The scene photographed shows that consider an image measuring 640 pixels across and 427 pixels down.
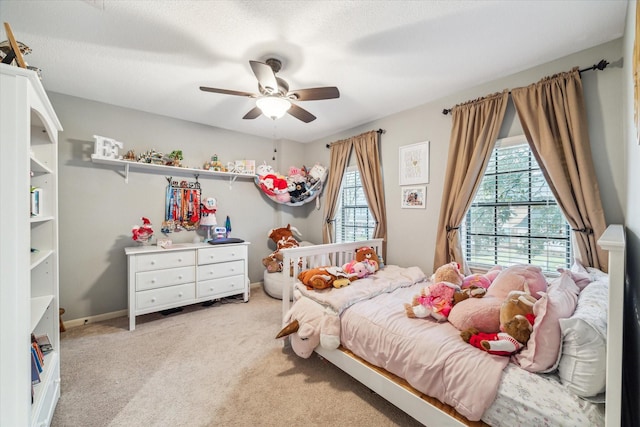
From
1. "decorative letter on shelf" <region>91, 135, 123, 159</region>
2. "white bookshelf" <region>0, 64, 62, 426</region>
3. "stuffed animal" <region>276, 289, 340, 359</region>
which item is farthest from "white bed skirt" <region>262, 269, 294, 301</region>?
"white bookshelf" <region>0, 64, 62, 426</region>

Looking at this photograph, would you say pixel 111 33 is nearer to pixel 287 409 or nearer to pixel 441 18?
pixel 441 18

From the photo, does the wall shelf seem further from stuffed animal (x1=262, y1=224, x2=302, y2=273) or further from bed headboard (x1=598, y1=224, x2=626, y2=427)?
bed headboard (x1=598, y1=224, x2=626, y2=427)

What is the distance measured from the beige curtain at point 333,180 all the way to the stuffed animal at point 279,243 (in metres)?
0.53

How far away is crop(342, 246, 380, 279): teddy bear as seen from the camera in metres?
2.48

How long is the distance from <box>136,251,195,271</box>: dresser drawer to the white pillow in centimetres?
327

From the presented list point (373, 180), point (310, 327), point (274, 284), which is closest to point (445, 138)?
point (373, 180)

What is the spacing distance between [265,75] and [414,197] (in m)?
2.06

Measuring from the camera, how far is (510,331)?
49.9 inches

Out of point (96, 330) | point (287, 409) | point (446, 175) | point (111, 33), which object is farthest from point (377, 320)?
point (96, 330)

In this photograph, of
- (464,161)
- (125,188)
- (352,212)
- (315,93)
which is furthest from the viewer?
(352,212)

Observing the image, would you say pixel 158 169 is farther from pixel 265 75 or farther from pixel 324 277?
pixel 324 277

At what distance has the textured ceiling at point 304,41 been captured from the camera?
1571 mm

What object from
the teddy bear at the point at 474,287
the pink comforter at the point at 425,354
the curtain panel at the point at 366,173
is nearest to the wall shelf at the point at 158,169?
the curtain panel at the point at 366,173

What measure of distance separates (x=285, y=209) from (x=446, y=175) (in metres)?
2.63
